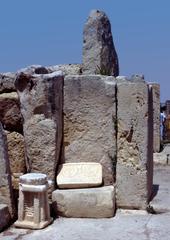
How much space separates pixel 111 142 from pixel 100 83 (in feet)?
2.56

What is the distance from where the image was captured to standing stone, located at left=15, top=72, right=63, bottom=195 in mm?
5973

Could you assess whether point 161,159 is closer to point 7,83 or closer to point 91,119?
point 91,119

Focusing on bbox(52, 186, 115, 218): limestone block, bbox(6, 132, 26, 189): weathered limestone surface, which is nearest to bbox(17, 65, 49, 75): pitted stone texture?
bbox(6, 132, 26, 189): weathered limestone surface

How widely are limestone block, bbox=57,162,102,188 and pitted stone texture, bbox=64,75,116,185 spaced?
131 mm

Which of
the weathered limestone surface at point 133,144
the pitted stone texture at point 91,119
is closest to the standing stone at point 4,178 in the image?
the pitted stone texture at point 91,119

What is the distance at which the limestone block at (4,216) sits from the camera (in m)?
5.39

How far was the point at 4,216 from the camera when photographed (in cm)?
546

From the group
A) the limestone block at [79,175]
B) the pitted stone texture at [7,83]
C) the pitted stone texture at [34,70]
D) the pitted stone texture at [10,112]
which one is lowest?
the limestone block at [79,175]

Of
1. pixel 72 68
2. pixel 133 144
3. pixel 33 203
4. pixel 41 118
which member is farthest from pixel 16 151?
pixel 72 68

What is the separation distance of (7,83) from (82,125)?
120cm

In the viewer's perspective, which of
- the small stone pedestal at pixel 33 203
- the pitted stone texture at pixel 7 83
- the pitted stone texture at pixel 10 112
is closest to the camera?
the small stone pedestal at pixel 33 203

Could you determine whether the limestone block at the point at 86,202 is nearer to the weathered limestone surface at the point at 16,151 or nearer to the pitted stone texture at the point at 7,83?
the weathered limestone surface at the point at 16,151

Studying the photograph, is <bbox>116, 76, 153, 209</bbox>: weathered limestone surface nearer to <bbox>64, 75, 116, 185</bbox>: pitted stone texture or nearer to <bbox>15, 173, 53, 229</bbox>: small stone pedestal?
<bbox>64, 75, 116, 185</bbox>: pitted stone texture

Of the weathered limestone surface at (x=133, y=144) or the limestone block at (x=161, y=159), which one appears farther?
the limestone block at (x=161, y=159)
